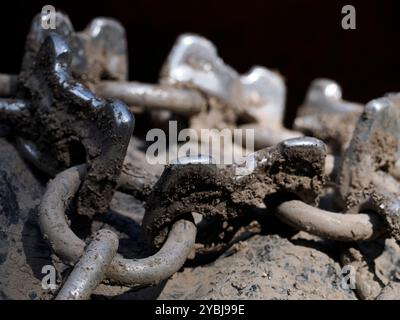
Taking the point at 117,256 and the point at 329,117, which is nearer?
the point at 117,256

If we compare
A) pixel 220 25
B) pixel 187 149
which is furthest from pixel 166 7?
pixel 187 149

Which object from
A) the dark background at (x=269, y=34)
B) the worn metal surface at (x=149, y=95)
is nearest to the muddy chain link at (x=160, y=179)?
the worn metal surface at (x=149, y=95)

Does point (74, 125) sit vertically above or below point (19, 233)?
above

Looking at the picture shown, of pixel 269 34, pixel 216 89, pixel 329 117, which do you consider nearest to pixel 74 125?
pixel 216 89

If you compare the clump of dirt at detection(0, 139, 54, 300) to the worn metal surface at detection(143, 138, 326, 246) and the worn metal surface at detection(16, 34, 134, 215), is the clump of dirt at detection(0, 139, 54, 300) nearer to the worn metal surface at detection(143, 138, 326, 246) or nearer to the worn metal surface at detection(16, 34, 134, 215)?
the worn metal surface at detection(16, 34, 134, 215)

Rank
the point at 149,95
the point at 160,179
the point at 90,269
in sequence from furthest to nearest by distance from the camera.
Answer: the point at 149,95 → the point at 160,179 → the point at 90,269

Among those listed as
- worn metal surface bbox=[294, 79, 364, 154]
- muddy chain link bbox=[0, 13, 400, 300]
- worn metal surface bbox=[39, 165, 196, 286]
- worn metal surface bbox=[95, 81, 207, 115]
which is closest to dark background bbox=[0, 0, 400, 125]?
worn metal surface bbox=[294, 79, 364, 154]

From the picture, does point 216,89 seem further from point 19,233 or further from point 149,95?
point 19,233
